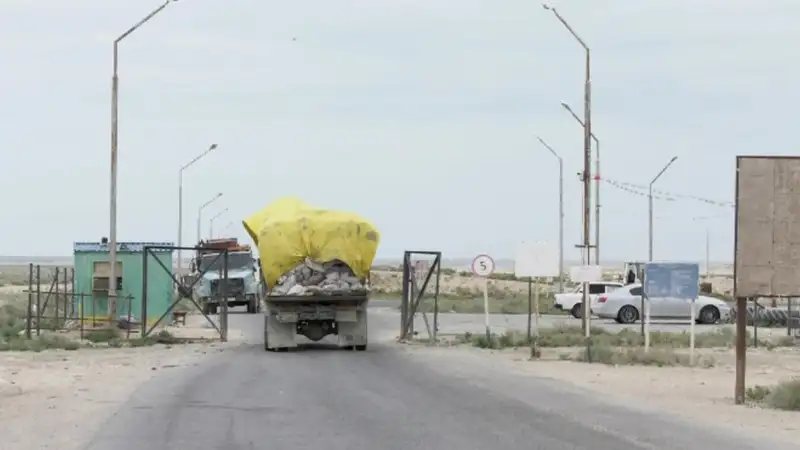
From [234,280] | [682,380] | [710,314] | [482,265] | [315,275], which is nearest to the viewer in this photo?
[682,380]

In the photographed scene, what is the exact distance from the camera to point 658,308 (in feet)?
152

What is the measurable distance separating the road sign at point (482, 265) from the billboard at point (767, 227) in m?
12.2

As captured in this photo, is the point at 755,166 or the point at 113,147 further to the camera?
the point at 113,147

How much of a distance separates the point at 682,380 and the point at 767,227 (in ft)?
16.6

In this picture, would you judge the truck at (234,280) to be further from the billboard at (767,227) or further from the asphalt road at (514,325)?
the billboard at (767,227)

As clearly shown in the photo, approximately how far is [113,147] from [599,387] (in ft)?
55.6

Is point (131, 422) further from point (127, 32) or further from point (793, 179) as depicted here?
point (127, 32)

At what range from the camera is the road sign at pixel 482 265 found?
29778 mm

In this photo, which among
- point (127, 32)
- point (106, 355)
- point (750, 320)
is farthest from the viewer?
point (750, 320)

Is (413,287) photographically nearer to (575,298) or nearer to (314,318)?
(314,318)

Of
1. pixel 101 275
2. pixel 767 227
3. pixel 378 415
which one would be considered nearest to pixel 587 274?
pixel 767 227

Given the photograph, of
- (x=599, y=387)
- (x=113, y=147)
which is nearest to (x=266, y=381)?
(x=599, y=387)

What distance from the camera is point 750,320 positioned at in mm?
45781

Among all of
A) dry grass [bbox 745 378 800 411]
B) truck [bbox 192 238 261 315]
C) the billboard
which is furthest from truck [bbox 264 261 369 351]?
truck [bbox 192 238 261 315]
